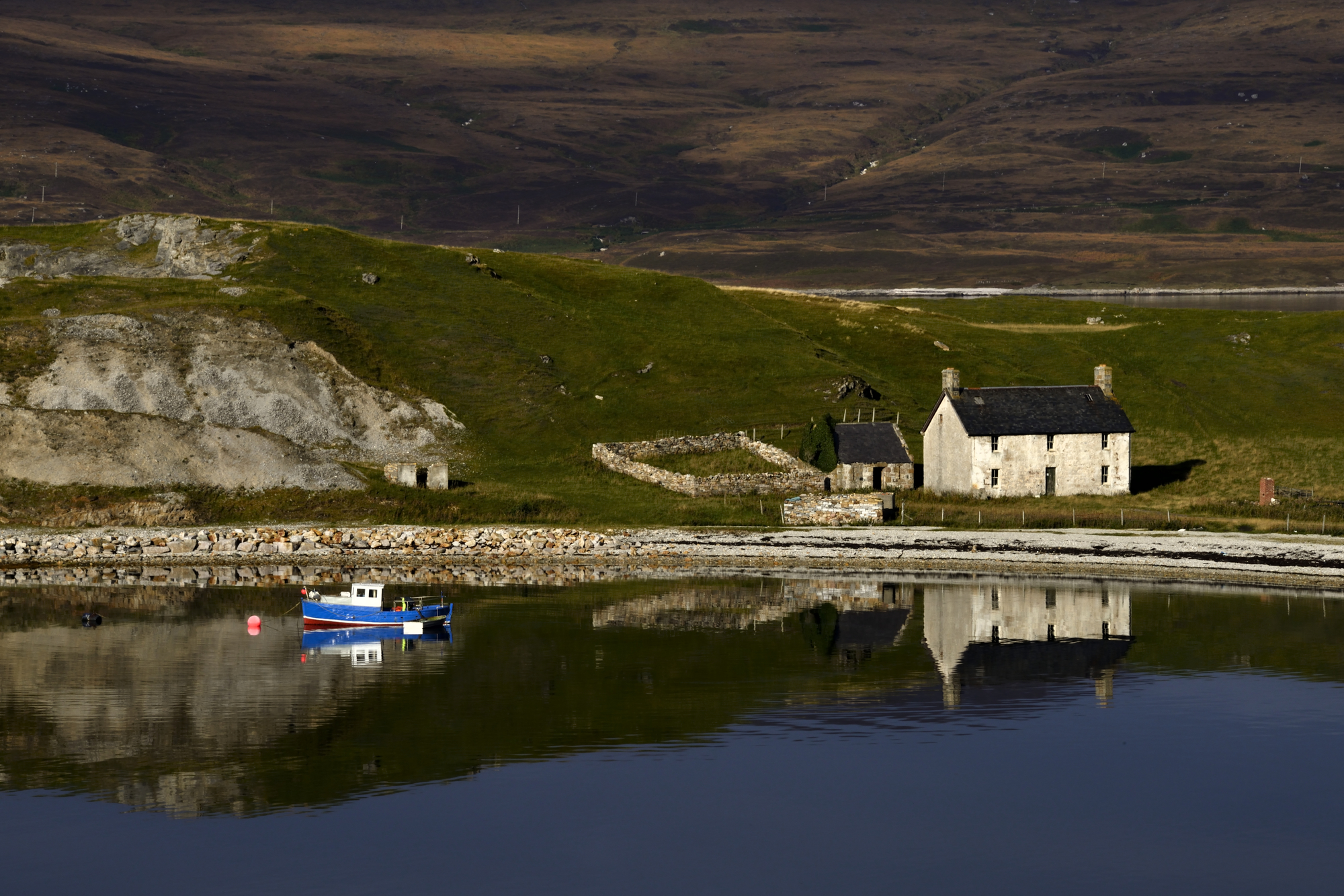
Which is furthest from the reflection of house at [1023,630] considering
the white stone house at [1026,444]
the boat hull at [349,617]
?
the white stone house at [1026,444]

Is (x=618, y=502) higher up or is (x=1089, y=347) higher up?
(x=1089, y=347)

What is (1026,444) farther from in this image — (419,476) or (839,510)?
(419,476)

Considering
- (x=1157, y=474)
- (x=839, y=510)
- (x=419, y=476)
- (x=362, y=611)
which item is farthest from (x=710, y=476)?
(x=362, y=611)

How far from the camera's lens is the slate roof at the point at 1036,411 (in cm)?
9438

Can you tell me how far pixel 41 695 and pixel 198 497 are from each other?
131 ft

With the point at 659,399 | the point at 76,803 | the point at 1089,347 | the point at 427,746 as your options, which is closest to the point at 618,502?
the point at 659,399

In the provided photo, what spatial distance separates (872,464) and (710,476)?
10.3 m

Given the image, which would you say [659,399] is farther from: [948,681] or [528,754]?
[528,754]

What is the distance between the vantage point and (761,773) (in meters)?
41.8

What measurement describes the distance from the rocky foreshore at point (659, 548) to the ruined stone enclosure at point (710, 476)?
9.55 meters

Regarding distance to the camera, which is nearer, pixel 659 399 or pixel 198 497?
pixel 198 497

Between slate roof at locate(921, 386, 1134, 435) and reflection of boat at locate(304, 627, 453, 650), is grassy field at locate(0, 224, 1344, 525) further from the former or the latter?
reflection of boat at locate(304, 627, 453, 650)

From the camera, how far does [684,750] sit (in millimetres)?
43938

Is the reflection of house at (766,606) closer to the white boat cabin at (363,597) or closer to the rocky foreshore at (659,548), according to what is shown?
the rocky foreshore at (659,548)
